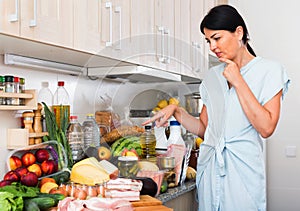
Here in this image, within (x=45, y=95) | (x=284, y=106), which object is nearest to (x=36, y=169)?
(x=45, y=95)

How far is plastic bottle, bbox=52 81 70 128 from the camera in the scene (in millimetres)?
1800

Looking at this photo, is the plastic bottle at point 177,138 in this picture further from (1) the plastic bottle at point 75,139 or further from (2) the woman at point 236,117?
(1) the plastic bottle at point 75,139

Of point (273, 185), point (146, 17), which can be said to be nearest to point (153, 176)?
point (146, 17)

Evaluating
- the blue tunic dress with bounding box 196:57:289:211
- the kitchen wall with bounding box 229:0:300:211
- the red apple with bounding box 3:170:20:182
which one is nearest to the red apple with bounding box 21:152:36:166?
the red apple with bounding box 3:170:20:182

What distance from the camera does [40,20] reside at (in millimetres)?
1286

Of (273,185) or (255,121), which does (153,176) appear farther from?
(273,185)

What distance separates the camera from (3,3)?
1.17 meters

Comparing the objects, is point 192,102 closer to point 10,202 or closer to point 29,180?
point 29,180

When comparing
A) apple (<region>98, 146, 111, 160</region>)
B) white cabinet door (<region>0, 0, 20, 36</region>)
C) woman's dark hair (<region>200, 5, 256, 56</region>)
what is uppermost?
woman's dark hair (<region>200, 5, 256, 56</region>)

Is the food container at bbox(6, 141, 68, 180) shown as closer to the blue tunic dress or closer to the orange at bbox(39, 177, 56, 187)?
the orange at bbox(39, 177, 56, 187)

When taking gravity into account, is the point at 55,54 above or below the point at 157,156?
above

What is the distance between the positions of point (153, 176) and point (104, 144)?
0.26 meters

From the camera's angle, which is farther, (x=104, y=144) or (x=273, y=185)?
(x=273, y=185)

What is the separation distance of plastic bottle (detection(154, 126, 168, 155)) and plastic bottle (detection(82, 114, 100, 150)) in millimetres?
255
